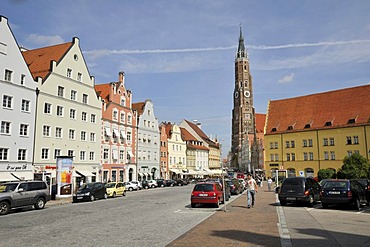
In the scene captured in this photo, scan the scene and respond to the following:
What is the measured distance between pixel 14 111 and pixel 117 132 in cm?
1895

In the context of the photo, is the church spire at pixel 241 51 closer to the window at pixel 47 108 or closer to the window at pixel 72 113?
the window at pixel 72 113

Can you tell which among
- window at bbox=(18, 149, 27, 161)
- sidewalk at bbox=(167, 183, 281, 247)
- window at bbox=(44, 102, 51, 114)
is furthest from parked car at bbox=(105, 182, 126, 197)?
sidewalk at bbox=(167, 183, 281, 247)

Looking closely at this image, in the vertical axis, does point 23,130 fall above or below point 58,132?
below

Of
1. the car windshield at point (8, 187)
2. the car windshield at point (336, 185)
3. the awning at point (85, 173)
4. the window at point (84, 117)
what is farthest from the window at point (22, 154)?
the car windshield at point (336, 185)

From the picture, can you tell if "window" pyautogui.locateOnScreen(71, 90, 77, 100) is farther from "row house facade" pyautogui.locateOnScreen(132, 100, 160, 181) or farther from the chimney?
"row house facade" pyautogui.locateOnScreen(132, 100, 160, 181)

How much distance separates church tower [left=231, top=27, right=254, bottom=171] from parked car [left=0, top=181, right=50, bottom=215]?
11933 cm

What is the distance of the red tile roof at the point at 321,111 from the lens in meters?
65.4

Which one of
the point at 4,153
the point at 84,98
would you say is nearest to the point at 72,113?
the point at 84,98

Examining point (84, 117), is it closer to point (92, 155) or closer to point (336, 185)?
point (92, 155)

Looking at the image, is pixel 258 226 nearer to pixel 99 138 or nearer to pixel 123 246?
pixel 123 246

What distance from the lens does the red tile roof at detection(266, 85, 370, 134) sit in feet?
215

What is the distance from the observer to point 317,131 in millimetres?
68188

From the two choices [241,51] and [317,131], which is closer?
[317,131]

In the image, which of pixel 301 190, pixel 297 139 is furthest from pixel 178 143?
pixel 301 190
